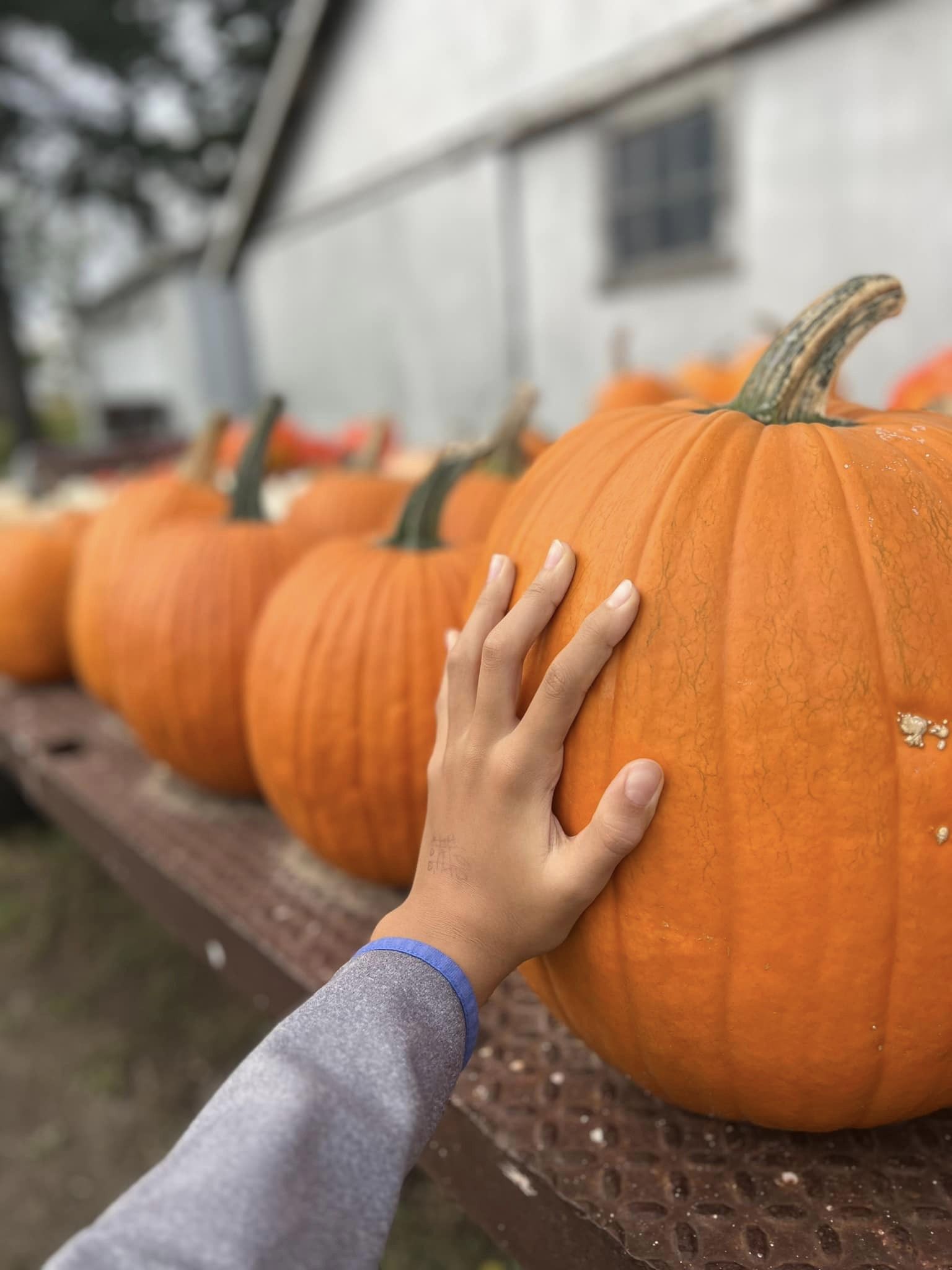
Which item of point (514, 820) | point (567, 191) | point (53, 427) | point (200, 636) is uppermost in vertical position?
point (567, 191)

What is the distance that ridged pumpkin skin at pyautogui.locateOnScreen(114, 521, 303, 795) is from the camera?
2039 millimetres

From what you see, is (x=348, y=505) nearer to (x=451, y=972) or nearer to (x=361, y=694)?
(x=361, y=694)

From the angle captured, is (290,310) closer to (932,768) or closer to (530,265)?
(530,265)

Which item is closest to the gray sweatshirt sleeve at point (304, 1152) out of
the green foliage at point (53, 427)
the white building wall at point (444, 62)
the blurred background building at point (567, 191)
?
the blurred background building at point (567, 191)

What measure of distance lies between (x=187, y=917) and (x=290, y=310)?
40.5 ft

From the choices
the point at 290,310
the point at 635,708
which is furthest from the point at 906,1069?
the point at 290,310

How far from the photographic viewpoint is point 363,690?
1.58 m

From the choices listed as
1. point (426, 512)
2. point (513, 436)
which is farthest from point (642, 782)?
point (513, 436)

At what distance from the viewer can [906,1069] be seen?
93 cm

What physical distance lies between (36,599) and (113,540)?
0.68 metres

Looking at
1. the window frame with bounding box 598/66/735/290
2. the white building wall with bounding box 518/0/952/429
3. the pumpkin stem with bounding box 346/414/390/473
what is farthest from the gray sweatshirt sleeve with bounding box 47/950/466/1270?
the window frame with bounding box 598/66/735/290

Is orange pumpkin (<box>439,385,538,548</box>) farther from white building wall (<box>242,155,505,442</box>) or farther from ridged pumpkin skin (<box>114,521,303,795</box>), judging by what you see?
white building wall (<box>242,155,505,442</box>)

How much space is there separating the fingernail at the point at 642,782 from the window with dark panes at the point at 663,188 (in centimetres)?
648

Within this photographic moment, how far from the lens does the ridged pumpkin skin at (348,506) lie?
2531 millimetres
